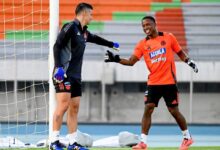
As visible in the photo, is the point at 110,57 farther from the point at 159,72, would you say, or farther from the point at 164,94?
the point at 164,94

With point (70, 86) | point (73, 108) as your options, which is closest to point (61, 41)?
point (70, 86)

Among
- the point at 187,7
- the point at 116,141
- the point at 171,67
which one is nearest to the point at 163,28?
the point at 187,7

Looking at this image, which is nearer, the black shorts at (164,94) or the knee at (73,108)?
the knee at (73,108)

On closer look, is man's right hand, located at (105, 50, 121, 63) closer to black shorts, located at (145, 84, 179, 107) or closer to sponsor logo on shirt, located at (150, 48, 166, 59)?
sponsor logo on shirt, located at (150, 48, 166, 59)

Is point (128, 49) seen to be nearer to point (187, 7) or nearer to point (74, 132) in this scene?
point (187, 7)

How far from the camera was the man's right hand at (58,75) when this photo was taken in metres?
8.15

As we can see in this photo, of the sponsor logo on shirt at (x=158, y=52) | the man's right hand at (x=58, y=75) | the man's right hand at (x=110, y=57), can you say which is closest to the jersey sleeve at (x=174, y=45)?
the sponsor logo on shirt at (x=158, y=52)

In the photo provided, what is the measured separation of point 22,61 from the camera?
635 inches

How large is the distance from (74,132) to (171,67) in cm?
154

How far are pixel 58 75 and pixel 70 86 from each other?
29cm

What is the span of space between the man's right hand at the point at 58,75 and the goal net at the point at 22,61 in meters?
6.91

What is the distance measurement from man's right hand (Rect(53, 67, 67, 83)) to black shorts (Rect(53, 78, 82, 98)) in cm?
12

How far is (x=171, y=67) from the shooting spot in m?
9.25

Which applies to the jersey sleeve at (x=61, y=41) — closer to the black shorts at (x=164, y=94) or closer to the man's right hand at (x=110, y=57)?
the man's right hand at (x=110, y=57)
